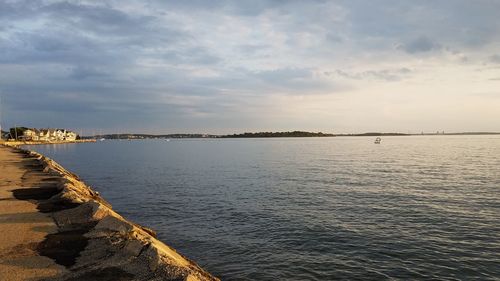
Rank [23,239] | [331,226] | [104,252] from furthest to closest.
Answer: [331,226] → [23,239] → [104,252]

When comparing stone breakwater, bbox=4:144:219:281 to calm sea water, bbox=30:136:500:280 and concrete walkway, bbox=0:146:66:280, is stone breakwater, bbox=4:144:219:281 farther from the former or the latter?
calm sea water, bbox=30:136:500:280

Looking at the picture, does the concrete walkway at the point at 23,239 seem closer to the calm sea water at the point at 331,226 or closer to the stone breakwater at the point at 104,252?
the stone breakwater at the point at 104,252

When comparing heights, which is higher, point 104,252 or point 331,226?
point 104,252

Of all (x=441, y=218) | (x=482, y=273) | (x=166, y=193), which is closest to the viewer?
(x=482, y=273)

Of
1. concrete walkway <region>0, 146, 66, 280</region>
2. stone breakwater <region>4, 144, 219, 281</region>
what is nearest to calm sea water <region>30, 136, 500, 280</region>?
stone breakwater <region>4, 144, 219, 281</region>

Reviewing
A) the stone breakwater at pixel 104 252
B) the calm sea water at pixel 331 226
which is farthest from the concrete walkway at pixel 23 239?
the calm sea water at pixel 331 226

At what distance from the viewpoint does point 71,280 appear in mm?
9352

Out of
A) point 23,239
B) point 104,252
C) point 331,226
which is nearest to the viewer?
point 104,252

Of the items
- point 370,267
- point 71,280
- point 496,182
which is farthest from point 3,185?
point 496,182

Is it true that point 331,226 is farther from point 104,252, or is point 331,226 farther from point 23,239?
point 23,239

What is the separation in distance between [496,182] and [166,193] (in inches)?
1402

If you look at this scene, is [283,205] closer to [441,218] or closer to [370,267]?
[441,218]

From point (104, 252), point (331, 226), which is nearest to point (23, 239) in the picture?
point (104, 252)

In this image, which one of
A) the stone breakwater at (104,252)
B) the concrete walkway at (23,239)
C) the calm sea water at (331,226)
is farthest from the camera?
the calm sea water at (331,226)
